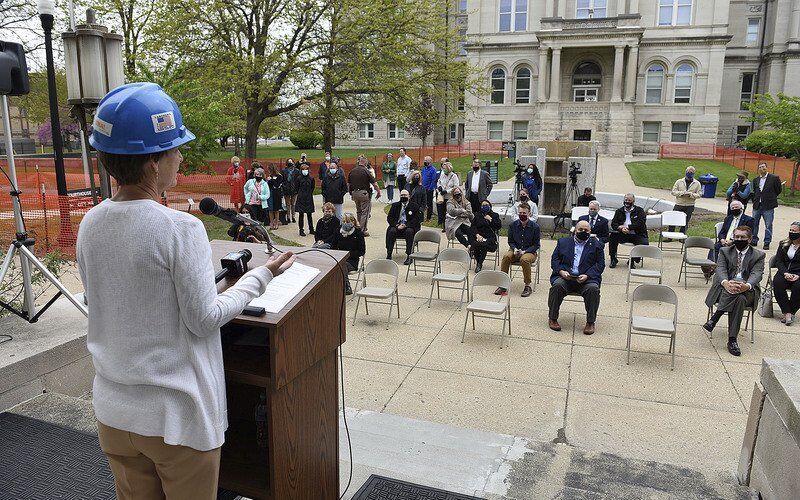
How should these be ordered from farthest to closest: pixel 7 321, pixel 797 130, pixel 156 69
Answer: pixel 797 130
pixel 156 69
pixel 7 321

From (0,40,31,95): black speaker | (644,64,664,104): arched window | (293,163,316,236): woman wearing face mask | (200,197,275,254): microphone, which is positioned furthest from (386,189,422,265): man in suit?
(644,64,664,104): arched window

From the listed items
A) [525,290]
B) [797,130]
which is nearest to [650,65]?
[797,130]

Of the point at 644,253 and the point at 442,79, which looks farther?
the point at 442,79

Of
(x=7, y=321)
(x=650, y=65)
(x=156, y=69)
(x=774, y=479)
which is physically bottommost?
(x=774, y=479)

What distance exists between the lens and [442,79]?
2502cm

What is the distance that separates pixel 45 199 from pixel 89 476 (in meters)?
10.5

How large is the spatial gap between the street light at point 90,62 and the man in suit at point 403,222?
23.1ft

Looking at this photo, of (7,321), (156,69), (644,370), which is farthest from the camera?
(156,69)

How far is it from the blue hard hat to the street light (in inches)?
175

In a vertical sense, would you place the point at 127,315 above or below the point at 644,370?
above

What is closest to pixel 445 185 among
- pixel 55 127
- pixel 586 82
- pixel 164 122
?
pixel 55 127

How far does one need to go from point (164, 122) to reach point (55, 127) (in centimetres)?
1031

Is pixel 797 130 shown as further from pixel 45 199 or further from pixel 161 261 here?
pixel 161 261

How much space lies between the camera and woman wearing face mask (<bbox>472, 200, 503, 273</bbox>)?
468 inches
